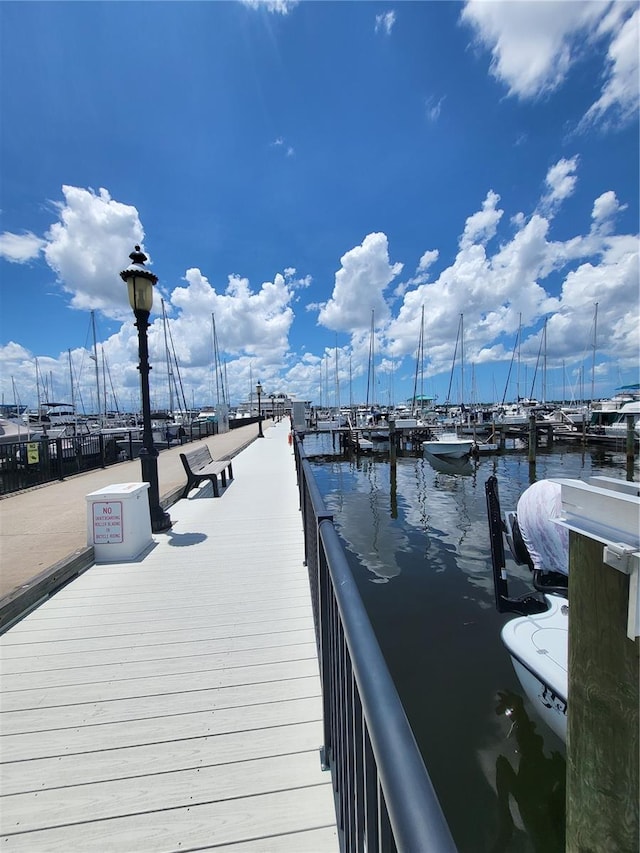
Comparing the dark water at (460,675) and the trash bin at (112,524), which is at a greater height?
the trash bin at (112,524)

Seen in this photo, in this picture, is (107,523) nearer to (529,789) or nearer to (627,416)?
(529,789)

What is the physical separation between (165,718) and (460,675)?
4.03 metres

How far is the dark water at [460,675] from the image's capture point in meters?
3.45

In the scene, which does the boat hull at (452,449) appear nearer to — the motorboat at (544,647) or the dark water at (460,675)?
the dark water at (460,675)

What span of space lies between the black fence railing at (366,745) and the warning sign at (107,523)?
11.5 feet

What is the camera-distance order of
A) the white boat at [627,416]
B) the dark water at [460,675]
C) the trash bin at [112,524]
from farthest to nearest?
the white boat at [627,416]
the trash bin at [112,524]
the dark water at [460,675]

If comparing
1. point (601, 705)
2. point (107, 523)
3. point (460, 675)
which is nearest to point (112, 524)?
point (107, 523)

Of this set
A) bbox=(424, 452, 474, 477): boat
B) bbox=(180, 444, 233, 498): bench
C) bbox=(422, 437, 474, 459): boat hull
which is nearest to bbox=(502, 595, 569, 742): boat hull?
bbox=(180, 444, 233, 498): bench

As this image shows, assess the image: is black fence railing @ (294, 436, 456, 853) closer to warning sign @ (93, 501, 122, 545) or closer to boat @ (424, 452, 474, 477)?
warning sign @ (93, 501, 122, 545)

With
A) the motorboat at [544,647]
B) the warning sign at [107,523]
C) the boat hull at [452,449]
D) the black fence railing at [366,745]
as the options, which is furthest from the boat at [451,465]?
the black fence railing at [366,745]

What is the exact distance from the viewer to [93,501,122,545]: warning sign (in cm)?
485

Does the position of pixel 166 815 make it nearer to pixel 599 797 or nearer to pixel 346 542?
pixel 599 797

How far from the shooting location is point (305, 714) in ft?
8.09

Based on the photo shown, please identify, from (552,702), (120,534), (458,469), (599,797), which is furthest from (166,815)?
(458,469)
